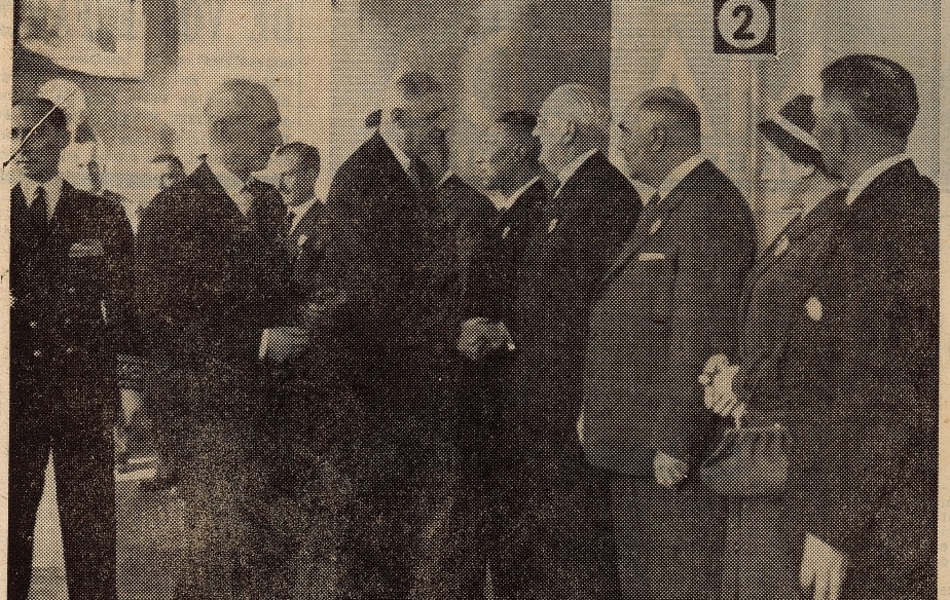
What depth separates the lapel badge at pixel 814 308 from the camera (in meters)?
1.72

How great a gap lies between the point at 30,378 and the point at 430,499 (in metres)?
0.75

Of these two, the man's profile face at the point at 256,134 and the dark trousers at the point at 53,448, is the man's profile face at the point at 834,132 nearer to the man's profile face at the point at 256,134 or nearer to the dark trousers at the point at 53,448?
the man's profile face at the point at 256,134

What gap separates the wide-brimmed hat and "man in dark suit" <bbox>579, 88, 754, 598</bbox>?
0.12 meters

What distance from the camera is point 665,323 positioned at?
5.61 feet

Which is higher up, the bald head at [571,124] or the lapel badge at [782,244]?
the bald head at [571,124]

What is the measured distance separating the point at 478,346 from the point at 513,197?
0.28m

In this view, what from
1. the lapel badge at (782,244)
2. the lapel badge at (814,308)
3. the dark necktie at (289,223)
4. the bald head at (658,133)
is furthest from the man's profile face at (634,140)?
the dark necktie at (289,223)

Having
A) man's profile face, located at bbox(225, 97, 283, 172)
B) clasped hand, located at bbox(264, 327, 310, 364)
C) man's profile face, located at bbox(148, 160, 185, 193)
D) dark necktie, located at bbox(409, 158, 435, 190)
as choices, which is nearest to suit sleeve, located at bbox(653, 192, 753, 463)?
dark necktie, located at bbox(409, 158, 435, 190)

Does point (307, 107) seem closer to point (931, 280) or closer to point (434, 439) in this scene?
point (434, 439)

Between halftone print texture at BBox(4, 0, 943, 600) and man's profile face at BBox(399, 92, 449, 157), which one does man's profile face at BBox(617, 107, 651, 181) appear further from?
man's profile face at BBox(399, 92, 449, 157)

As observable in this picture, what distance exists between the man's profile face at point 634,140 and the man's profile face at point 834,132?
1.02 ft

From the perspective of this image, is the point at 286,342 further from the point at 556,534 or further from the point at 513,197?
the point at 556,534

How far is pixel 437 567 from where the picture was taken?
1714 mm

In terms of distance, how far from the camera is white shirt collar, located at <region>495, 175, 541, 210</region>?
1717mm
